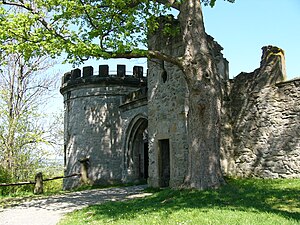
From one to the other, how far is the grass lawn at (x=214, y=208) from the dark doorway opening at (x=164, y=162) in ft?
10.4

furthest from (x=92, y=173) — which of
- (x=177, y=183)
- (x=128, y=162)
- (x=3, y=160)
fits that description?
(x=177, y=183)

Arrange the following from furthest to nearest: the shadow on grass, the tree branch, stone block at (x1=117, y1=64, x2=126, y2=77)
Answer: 1. stone block at (x1=117, y1=64, x2=126, y2=77)
2. the tree branch
3. the shadow on grass

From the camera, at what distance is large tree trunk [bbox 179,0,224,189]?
29.0 ft

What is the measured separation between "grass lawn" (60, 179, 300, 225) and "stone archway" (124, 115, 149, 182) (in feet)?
24.8

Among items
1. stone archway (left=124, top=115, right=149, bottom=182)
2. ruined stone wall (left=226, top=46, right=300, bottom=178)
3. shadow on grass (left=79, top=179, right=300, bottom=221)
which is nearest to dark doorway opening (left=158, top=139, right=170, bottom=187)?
ruined stone wall (left=226, top=46, right=300, bottom=178)

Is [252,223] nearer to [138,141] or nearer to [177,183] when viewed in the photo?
[177,183]

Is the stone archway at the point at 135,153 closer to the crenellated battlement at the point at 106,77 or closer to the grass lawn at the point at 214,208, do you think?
the crenellated battlement at the point at 106,77

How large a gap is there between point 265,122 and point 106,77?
9.64 metres

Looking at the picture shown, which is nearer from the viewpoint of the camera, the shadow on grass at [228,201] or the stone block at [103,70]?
the shadow on grass at [228,201]

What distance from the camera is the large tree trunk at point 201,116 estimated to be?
8.84m

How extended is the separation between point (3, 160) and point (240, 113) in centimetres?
1315

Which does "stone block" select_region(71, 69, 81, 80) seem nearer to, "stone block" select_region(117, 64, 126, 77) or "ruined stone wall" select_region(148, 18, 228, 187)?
"stone block" select_region(117, 64, 126, 77)

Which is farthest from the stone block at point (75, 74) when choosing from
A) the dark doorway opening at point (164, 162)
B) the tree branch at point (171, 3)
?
the tree branch at point (171, 3)

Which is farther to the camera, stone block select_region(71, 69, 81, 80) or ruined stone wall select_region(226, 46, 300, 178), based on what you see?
stone block select_region(71, 69, 81, 80)
